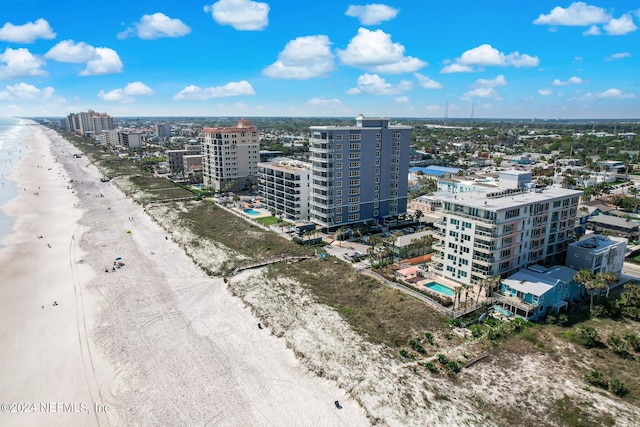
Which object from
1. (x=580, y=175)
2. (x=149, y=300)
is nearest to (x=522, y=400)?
(x=149, y=300)

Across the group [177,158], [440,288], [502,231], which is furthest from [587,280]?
[177,158]

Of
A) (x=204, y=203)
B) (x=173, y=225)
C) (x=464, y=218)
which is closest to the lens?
(x=464, y=218)

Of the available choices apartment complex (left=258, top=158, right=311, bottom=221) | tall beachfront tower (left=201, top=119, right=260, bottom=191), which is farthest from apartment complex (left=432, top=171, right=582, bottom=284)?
tall beachfront tower (left=201, top=119, right=260, bottom=191)

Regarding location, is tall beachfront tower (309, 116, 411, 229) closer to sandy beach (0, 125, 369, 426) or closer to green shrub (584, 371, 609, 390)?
sandy beach (0, 125, 369, 426)

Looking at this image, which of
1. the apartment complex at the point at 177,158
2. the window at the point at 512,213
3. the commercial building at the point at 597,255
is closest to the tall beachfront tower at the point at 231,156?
the apartment complex at the point at 177,158

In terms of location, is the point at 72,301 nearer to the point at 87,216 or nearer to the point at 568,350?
the point at 87,216
